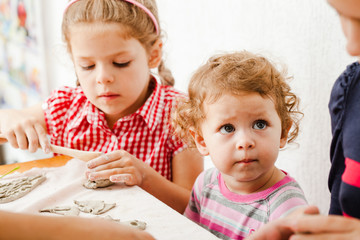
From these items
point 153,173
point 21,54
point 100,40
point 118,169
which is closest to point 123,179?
point 118,169

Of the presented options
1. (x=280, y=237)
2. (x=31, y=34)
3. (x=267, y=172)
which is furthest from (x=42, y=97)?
(x=280, y=237)

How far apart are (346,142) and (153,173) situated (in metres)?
0.47

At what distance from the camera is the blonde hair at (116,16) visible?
989 mm

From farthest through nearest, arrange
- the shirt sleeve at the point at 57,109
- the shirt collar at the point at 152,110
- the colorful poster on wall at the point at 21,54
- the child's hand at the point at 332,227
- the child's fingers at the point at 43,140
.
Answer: the colorful poster on wall at the point at 21,54, the shirt sleeve at the point at 57,109, the shirt collar at the point at 152,110, the child's fingers at the point at 43,140, the child's hand at the point at 332,227

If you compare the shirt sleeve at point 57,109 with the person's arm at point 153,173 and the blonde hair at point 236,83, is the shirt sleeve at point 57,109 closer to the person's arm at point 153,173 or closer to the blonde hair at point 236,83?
the person's arm at point 153,173

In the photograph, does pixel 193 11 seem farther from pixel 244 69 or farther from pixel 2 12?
pixel 2 12

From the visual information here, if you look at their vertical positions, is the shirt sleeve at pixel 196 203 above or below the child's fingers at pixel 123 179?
below

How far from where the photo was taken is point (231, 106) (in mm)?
721

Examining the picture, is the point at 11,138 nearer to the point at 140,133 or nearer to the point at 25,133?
the point at 25,133

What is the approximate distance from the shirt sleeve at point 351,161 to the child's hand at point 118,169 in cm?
42

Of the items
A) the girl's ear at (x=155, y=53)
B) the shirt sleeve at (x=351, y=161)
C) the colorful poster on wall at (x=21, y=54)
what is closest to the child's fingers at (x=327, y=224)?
the shirt sleeve at (x=351, y=161)

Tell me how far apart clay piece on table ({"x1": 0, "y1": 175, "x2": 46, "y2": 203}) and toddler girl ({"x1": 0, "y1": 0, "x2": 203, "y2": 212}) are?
4.0 inches

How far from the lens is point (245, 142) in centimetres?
69

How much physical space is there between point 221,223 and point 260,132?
22 cm
